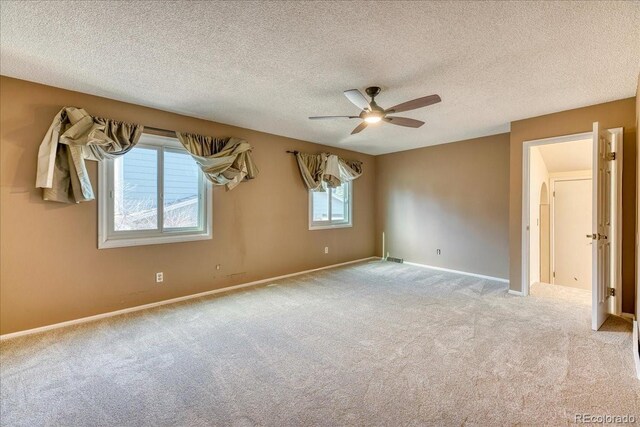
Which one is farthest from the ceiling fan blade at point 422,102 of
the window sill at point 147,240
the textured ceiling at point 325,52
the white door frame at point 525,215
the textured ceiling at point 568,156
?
the textured ceiling at point 568,156

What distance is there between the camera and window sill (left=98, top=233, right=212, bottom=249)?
321 cm

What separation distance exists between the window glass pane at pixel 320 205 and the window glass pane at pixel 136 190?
2632 mm

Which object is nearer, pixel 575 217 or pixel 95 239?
pixel 95 239

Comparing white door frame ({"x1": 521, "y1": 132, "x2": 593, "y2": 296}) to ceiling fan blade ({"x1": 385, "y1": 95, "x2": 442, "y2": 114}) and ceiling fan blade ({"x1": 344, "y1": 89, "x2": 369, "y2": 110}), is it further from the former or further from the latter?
ceiling fan blade ({"x1": 344, "y1": 89, "x2": 369, "y2": 110})

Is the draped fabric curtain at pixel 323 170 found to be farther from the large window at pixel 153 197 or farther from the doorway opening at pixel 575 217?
the doorway opening at pixel 575 217

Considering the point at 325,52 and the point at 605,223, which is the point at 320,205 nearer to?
the point at 325,52

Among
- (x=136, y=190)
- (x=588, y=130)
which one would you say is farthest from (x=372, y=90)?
(x=136, y=190)

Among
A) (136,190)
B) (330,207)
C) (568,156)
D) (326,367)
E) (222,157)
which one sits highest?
(568,156)

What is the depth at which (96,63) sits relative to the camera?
2463 mm

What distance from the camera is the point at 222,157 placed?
12.7 feet

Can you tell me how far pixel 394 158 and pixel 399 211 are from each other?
1158mm

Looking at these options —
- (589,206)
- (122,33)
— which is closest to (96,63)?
(122,33)

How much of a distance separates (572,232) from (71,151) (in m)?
7.70

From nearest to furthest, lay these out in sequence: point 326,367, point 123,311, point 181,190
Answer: point 326,367 → point 123,311 → point 181,190
